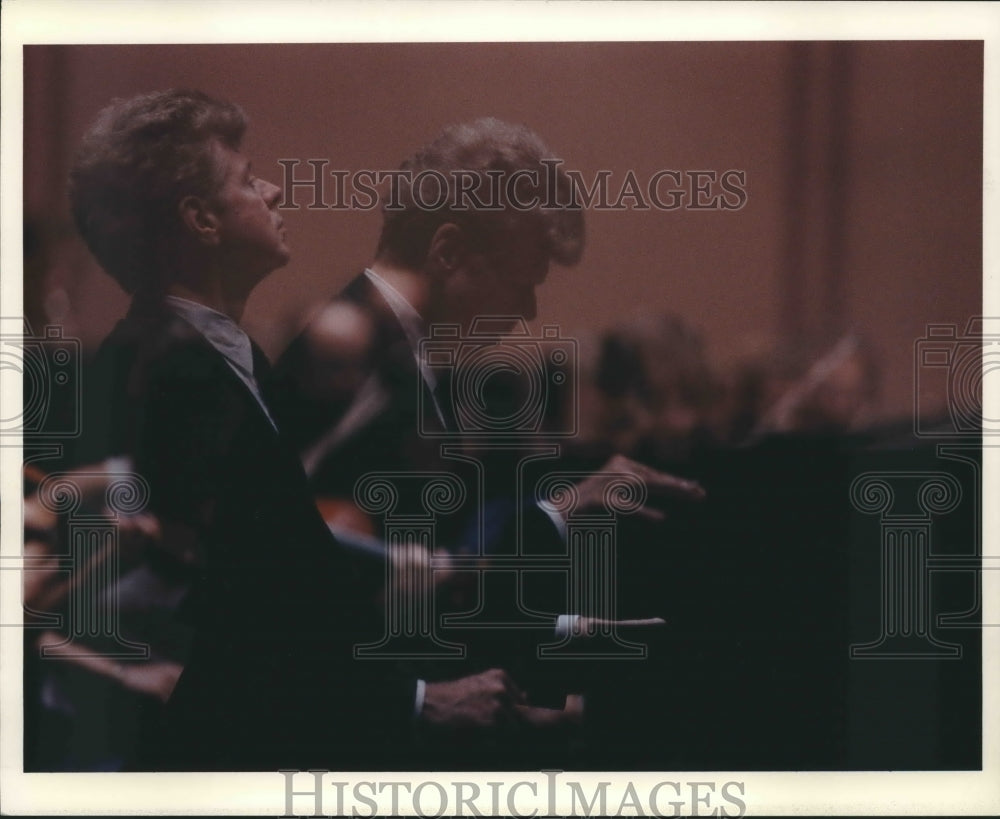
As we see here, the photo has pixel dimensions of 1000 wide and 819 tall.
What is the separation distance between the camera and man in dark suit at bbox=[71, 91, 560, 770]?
11.3 ft

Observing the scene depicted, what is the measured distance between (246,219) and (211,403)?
61 centimetres

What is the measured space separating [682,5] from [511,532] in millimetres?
1809

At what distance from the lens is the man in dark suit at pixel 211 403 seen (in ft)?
11.3

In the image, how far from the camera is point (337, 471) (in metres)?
3.44

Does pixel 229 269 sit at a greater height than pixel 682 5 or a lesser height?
lesser

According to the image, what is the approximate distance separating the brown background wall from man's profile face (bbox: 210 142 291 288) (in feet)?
0.18

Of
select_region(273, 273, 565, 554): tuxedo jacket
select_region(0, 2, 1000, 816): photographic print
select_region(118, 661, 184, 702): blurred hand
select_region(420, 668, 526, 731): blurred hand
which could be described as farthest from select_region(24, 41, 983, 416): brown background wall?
select_region(420, 668, 526, 731): blurred hand

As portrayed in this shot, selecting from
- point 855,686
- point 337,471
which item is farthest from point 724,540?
point 337,471

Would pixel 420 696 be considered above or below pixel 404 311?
below

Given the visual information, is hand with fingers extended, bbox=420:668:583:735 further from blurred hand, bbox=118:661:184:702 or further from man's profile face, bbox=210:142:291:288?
man's profile face, bbox=210:142:291:288

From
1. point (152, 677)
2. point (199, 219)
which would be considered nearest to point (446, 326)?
point (199, 219)

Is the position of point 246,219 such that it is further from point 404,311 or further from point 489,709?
point 489,709

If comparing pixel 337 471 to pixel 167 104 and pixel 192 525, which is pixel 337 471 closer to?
pixel 192 525

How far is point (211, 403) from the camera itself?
3447 millimetres
